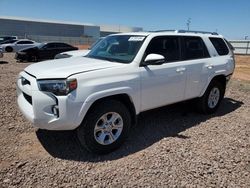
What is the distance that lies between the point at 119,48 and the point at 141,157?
196 centimetres

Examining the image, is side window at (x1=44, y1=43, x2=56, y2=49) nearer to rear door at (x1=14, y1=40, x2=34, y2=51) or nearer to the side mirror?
rear door at (x1=14, y1=40, x2=34, y2=51)

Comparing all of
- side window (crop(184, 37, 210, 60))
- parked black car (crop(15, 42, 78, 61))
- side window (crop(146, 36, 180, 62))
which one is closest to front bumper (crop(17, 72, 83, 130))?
side window (crop(146, 36, 180, 62))

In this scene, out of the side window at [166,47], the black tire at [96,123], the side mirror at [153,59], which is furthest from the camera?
the side window at [166,47]

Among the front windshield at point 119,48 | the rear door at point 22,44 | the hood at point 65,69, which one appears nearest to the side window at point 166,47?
the front windshield at point 119,48

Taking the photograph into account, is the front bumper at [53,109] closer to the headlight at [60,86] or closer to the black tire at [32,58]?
the headlight at [60,86]

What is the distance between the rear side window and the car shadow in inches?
54.0

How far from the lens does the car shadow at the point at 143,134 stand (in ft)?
13.1

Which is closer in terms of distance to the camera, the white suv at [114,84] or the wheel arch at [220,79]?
the white suv at [114,84]

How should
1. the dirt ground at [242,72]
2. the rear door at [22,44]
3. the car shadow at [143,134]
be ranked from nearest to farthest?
the car shadow at [143,134] → the dirt ground at [242,72] → the rear door at [22,44]

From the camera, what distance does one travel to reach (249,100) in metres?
7.73

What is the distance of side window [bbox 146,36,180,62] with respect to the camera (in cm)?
465

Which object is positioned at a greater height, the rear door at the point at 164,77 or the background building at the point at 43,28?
the background building at the point at 43,28

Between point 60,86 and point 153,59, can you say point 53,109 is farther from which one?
point 153,59

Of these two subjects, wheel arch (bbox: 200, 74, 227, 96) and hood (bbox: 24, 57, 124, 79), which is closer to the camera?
hood (bbox: 24, 57, 124, 79)
